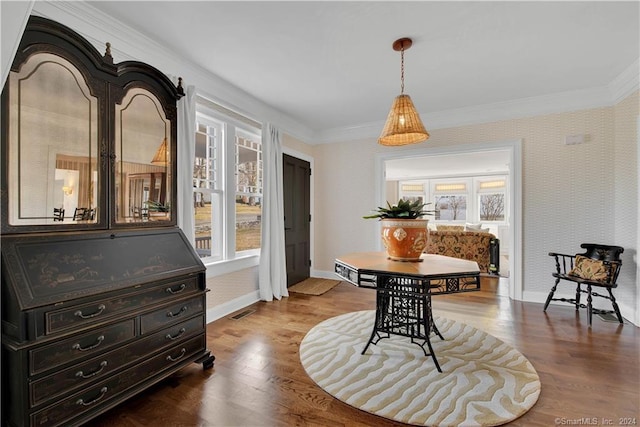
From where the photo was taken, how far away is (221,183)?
3.40 meters

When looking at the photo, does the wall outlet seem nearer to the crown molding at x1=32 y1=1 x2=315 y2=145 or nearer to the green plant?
the green plant

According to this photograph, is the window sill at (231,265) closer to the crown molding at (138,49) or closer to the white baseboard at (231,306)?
the white baseboard at (231,306)

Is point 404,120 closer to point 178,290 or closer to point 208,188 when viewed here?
point 178,290

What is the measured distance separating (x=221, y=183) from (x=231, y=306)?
4.91 feet

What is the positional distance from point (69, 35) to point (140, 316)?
1.67 m

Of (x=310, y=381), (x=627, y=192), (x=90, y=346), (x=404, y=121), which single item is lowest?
(x=310, y=381)

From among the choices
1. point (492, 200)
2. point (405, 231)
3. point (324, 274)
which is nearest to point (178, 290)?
point (405, 231)

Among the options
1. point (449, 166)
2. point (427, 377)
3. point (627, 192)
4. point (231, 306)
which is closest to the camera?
point (427, 377)

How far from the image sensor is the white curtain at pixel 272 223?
3812 millimetres

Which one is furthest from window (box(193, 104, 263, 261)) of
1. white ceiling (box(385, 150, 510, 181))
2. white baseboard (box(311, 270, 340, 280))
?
white ceiling (box(385, 150, 510, 181))

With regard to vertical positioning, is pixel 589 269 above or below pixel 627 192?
below

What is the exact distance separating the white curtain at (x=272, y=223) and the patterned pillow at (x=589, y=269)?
3.54 meters

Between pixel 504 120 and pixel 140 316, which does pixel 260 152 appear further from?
pixel 504 120

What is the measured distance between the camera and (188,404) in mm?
1750
